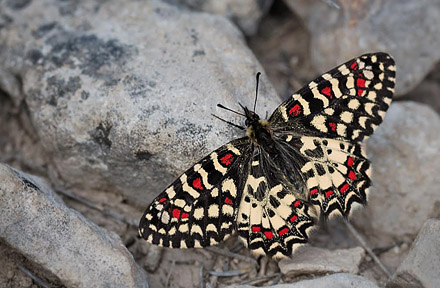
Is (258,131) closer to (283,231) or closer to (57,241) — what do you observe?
(283,231)

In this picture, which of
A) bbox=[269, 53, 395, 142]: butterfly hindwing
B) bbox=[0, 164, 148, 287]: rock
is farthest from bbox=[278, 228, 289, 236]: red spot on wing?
bbox=[0, 164, 148, 287]: rock

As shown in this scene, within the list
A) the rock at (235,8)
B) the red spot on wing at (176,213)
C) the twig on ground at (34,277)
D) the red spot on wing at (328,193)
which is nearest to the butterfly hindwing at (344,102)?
the red spot on wing at (328,193)

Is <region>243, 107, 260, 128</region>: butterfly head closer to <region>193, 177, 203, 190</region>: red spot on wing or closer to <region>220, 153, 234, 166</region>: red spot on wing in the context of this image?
<region>220, 153, 234, 166</region>: red spot on wing

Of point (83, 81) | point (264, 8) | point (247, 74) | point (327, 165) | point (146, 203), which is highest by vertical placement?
point (264, 8)

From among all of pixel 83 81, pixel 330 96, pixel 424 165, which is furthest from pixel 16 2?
pixel 424 165

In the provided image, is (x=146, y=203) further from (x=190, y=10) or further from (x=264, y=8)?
(x=264, y=8)
